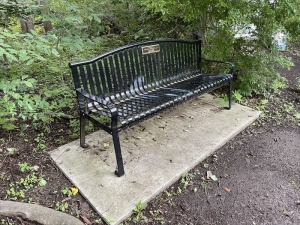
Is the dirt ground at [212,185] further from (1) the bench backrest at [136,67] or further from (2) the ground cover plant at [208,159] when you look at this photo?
(1) the bench backrest at [136,67]

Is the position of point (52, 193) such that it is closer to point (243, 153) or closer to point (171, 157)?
point (171, 157)

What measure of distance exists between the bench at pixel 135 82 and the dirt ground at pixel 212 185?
0.53 metres

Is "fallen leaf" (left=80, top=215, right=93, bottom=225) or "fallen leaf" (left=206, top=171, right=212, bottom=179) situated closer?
"fallen leaf" (left=80, top=215, right=93, bottom=225)

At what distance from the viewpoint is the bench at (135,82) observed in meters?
2.42

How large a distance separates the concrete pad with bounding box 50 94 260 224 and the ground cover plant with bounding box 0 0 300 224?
10cm

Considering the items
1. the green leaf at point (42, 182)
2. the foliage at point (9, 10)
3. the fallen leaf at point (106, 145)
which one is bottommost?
the green leaf at point (42, 182)

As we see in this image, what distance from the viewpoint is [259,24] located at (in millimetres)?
3551

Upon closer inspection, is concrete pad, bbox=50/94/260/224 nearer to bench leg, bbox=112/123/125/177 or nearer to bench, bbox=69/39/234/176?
bench leg, bbox=112/123/125/177

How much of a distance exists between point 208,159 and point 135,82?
132cm

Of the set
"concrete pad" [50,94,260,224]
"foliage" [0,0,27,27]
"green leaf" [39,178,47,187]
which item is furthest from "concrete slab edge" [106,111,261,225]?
"foliage" [0,0,27,27]

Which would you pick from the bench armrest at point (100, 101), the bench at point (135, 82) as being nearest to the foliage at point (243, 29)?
the bench at point (135, 82)

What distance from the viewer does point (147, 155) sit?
2715mm

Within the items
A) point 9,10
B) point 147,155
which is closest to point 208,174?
point 147,155

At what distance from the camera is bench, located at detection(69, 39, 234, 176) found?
95.2 inches
